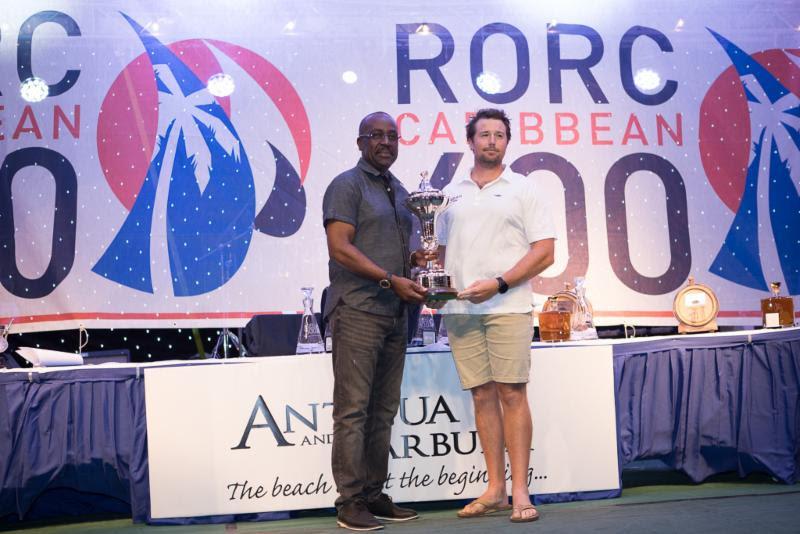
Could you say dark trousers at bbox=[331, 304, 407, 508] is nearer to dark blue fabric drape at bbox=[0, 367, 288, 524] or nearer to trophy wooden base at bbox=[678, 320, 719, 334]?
dark blue fabric drape at bbox=[0, 367, 288, 524]

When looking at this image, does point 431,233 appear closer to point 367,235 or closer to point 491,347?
point 367,235

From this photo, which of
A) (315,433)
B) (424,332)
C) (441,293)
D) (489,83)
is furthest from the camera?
(489,83)

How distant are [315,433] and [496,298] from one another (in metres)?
0.97

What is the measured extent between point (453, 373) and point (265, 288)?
4.60ft

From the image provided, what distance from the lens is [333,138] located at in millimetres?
4844

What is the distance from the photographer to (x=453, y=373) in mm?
3770

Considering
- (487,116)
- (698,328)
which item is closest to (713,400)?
(698,328)

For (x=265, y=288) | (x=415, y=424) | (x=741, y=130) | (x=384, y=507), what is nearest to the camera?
(x=384, y=507)

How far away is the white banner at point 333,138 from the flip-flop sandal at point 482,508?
1.69 m

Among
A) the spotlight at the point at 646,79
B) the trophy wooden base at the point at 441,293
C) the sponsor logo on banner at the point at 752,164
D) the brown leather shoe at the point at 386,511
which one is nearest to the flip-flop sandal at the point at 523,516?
the brown leather shoe at the point at 386,511

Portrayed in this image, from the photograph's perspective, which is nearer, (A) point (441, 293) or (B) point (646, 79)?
(A) point (441, 293)

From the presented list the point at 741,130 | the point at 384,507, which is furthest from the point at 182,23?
the point at 741,130

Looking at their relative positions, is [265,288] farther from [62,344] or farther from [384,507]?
[384,507]

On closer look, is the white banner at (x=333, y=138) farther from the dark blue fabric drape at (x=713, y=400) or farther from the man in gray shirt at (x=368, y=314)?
the man in gray shirt at (x=368, y=314)
